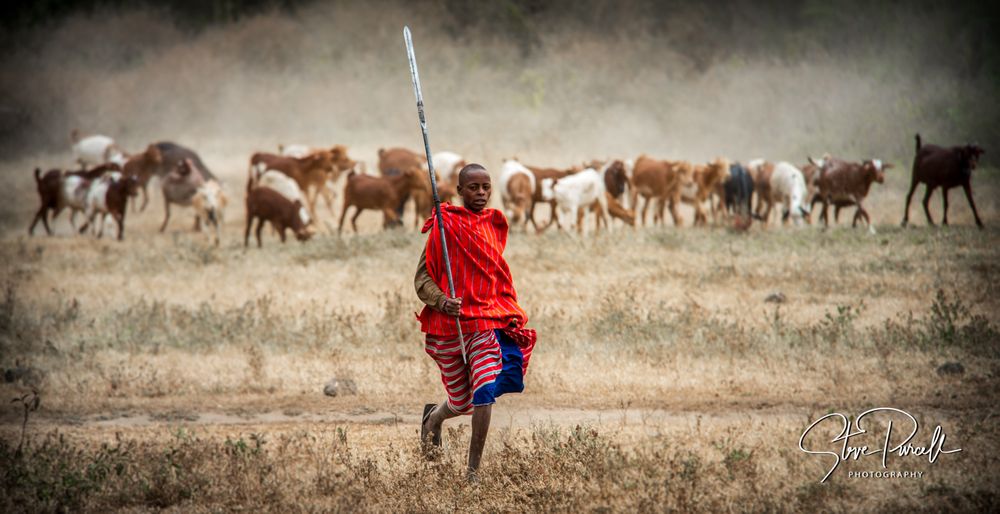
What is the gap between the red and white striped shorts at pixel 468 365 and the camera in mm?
5438

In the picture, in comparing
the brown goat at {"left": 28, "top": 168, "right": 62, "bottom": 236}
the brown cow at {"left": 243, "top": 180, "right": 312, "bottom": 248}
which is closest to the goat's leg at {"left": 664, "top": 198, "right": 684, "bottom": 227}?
the brown cow at {"left": 243, "top": 180, "right": 312, "bottom": 248}

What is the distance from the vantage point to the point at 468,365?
221 inches

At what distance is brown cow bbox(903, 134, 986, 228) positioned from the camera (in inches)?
661

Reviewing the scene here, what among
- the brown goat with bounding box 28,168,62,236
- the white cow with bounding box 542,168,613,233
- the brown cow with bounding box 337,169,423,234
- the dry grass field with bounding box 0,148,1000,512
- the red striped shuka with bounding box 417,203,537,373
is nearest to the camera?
the red striped shuka with bounding box 417,203,537,373

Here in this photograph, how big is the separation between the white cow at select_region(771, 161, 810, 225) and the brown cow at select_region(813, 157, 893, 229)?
1.37ft

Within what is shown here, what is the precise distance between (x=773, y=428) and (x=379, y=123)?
95.3 ft

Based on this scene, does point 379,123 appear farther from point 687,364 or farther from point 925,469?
point 925,469

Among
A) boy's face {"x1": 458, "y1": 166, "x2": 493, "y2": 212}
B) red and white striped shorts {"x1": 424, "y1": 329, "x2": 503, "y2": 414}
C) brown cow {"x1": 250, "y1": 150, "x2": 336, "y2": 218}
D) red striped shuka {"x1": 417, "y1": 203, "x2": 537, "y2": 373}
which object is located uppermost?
brown cow {"x1": 250, "y1": 150, "x2": 336, "y2": 218}

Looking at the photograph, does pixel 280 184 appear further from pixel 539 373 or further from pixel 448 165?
pixel 539 373

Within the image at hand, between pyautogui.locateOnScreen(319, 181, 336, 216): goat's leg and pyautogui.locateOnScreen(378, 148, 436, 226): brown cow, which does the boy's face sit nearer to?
pyautogui.locateOnScreen(378, 148, 436, 226): brown cow

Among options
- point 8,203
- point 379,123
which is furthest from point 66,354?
point 379,123

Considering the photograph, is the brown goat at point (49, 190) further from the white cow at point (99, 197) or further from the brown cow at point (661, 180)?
the brown cow at point (661, 180)

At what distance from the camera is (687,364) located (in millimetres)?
9258

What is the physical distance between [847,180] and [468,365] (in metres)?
14.5
